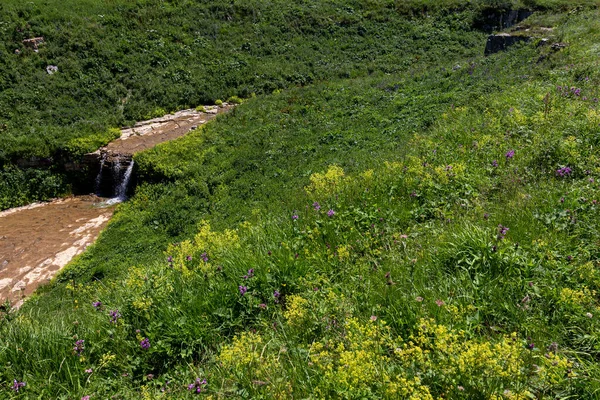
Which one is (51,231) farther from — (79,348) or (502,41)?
(502,41)

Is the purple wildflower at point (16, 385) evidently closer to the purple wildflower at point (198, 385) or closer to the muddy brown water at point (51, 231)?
the purple wildflower at point (198, 385)

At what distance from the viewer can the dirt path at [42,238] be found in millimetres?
11289

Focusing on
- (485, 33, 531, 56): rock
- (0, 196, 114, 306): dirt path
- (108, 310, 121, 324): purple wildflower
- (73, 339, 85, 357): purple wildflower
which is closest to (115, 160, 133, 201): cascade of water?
(0, 196, 114, 306): dirt path

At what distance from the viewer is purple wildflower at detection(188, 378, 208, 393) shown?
3.31m

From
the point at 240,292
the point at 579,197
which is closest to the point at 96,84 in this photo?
the point at 240,292

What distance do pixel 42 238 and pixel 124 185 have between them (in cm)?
416

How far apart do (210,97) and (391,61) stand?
46.1 feet

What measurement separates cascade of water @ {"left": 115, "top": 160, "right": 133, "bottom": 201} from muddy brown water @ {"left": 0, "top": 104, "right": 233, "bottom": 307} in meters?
0.55

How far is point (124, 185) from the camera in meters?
16.7

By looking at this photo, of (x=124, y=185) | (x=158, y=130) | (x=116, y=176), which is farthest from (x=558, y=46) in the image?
(x=116, y=176)

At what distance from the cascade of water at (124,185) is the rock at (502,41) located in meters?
20.7

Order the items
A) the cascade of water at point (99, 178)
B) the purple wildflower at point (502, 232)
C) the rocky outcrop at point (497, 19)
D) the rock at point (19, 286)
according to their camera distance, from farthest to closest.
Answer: the rocky outcrop at point (497, 19) < the cascade of water at point (99, 178) < the rock at point (19, 286) < the purple wildflower at point (502, 232)

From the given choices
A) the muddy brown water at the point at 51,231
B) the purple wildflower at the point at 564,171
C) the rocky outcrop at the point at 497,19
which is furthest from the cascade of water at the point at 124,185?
the rocky outcrop at the point at 497,19

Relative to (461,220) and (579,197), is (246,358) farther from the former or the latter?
(579,197)
